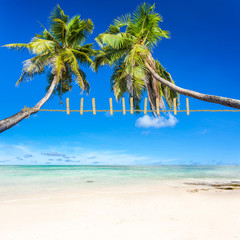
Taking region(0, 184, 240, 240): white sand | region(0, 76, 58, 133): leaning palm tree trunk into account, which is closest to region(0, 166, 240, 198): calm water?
region(0, 76, 58, 133): leaning palm tree trunk

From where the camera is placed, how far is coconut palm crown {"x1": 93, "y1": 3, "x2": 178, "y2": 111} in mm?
7637

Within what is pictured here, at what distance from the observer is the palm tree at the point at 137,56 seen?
7594mm

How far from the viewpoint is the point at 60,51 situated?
8.45 metres

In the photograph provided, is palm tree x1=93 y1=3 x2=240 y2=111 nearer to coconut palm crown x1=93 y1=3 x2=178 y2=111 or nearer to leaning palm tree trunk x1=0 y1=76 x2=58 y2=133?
coconut palm crown x1=93 y1=3 x2=178 y2=111

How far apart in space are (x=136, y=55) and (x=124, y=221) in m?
5.53

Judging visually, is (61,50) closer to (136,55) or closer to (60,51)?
(60,51)

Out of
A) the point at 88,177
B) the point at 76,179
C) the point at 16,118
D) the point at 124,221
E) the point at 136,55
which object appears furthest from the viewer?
the point at 88,177

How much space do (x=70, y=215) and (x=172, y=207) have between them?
2.06 metres

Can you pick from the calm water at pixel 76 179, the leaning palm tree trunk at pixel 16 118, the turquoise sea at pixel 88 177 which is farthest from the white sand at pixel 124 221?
the turquoise sea at pixel 88 177

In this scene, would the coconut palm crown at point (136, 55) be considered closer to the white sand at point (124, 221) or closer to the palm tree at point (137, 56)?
the palm tree at point (137, 56)

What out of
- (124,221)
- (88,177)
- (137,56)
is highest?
(137,56)

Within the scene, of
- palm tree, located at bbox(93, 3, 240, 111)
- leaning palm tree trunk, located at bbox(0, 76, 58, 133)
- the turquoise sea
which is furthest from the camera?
the turquoise sea

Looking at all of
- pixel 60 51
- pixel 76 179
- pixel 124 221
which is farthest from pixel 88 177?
pixel 124 221

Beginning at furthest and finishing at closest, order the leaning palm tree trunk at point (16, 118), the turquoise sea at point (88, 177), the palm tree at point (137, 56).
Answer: the turquoise sea at point (88, 177), the palm tree at point (137, 56), the leaning palm tree trunk at point (16, 118)
